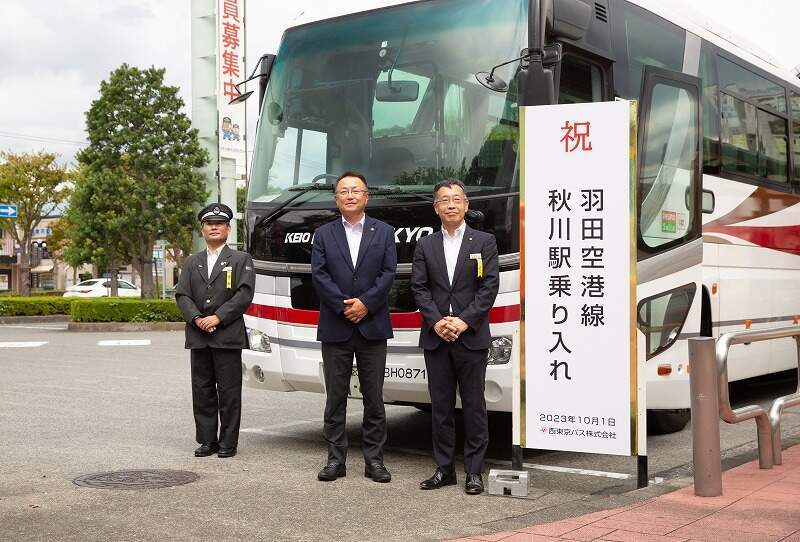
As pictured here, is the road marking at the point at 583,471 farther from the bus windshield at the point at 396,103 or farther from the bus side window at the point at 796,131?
the bus side window at the point at 796,131

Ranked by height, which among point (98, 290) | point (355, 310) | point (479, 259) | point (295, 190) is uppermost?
point (295, 190)

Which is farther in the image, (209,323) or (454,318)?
(209,323)

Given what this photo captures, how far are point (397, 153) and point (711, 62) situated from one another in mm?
3782

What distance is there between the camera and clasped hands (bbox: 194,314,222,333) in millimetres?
7605

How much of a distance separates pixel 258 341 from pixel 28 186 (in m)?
45.2

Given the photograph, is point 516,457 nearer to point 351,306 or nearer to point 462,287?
point 462,287

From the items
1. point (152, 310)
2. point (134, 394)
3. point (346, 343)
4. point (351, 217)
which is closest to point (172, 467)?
point (346, 343)

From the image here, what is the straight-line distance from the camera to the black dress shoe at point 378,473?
682 cm

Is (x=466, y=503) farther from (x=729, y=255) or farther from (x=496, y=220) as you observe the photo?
(x=729, y=255)

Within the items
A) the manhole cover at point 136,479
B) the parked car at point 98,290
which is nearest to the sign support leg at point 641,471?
the manhole cover at point 136,479

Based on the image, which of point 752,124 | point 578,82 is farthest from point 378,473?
point 752,124

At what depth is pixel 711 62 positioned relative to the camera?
9461 mm

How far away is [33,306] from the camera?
3247cm

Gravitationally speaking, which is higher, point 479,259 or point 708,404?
point 479,259
